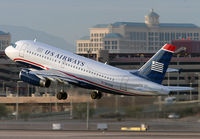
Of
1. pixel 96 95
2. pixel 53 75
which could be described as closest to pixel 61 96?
pixel 53 75

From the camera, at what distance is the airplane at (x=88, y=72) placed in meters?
99.1

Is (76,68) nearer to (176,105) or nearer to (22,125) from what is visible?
(176,105)

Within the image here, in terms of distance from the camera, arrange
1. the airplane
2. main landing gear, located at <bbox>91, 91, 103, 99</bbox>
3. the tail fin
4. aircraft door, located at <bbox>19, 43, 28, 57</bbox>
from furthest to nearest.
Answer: aircraft door, located at <bbox>19, 43, 28, 57</bbox>, main landing gear, located at <bbox>91, 91, 103, 99</bbox>, the tail fin, the airplane

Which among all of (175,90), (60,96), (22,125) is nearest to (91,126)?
(22,125)

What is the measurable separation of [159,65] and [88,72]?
34.1 ft

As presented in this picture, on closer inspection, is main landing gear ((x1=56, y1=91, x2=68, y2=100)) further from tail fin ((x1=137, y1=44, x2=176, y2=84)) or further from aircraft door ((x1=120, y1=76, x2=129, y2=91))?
tail fin ((x1=137, y1=44, x2=176, y2=84))

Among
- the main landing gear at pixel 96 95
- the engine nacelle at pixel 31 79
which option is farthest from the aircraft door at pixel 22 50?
the main landing gear at pixel 96 95

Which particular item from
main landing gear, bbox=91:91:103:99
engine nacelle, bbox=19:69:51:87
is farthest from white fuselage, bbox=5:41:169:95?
main landing gear, bbox=91:91:103:99

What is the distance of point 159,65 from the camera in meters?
101

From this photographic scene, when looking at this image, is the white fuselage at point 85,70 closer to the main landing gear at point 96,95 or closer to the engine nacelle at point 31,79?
the engine nacelle at point 31,79

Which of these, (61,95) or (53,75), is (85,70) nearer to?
(53,75)

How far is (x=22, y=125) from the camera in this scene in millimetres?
A: 142375

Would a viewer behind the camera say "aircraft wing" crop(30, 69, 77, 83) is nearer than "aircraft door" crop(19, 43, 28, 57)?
Yes

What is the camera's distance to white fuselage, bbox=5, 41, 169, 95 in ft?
323
